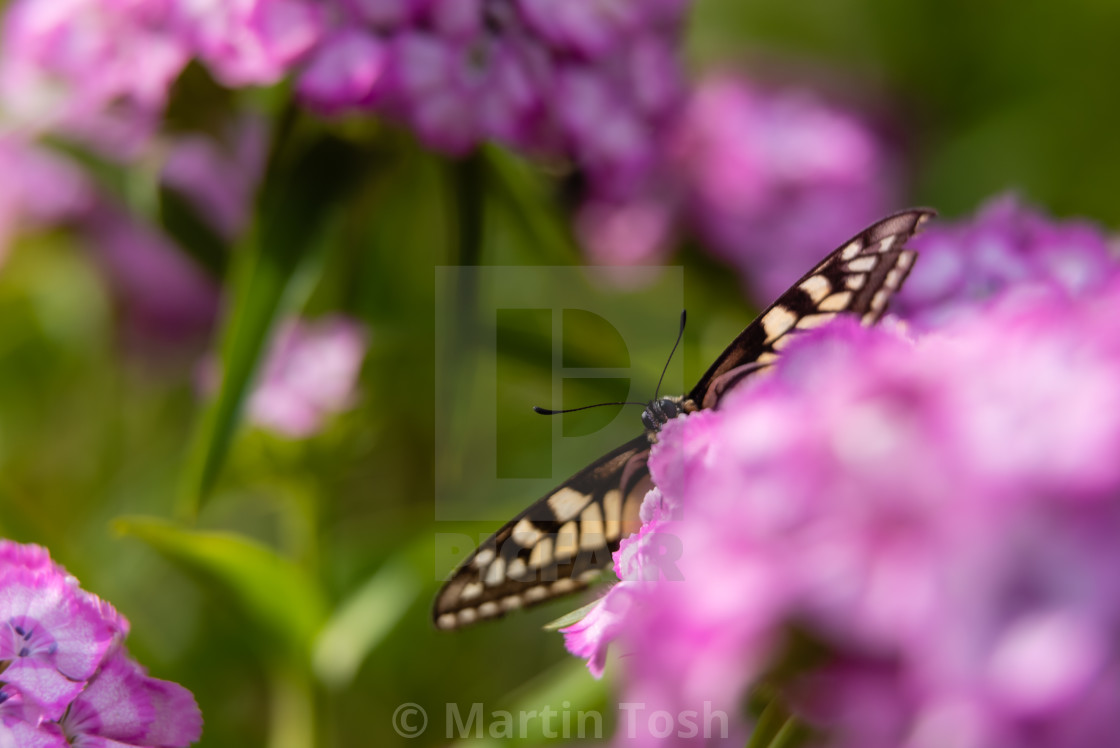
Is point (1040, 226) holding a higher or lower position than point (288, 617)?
higher

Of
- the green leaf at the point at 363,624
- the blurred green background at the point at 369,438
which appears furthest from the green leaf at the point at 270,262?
the green leaf at the point at 363,624

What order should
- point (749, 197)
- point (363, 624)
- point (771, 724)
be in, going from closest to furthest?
point (771, 724) < point (363, 624) < point (749, 197)

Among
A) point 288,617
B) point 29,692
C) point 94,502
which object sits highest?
point 29,692

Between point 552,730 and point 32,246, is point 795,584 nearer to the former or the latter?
point 552,730

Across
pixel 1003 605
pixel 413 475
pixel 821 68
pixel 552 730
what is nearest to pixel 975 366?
pixel 1003 605

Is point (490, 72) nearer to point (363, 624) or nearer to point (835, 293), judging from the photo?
point (835, 293)

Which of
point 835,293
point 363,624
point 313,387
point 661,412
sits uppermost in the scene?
point 835,293

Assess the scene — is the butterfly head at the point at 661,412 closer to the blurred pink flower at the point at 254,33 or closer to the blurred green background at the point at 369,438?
the blurred green background at the point at 369,438

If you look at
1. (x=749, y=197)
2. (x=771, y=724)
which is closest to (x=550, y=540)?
(x=771, y=724)
